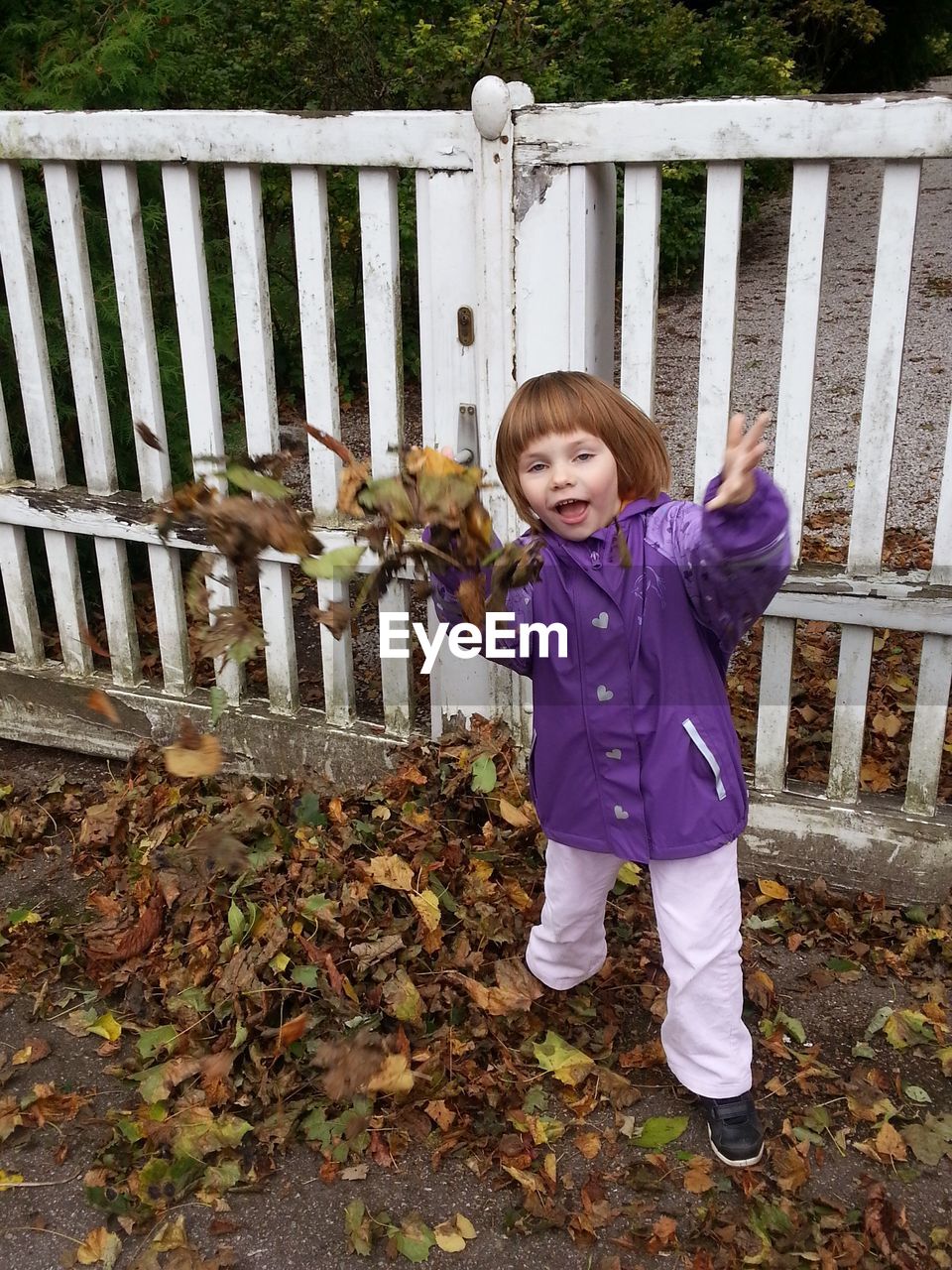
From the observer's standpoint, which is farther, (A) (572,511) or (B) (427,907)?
(B) (427,907)

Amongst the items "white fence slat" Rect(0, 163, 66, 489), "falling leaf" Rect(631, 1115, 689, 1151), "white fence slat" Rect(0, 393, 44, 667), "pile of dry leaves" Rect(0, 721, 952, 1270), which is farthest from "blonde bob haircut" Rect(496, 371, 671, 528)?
"white fence slat" Rect(0, 393, 44, 667)

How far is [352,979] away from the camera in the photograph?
290cm

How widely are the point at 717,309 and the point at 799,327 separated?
0.20 meters

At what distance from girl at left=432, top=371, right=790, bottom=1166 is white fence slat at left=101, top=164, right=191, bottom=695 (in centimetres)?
143

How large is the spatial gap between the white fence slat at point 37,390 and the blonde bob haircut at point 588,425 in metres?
2.01

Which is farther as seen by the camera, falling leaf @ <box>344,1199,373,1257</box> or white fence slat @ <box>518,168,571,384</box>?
white fence slat @ <box>518,168,571,384</box>

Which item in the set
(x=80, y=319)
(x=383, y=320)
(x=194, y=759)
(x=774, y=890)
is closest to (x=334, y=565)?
(x=194, y=759)

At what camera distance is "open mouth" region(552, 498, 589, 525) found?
2.26 meters

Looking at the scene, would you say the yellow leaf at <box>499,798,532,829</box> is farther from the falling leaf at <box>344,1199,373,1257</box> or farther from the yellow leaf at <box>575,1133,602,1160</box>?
the falling leaf at <box>344,1199,373,1257</box>

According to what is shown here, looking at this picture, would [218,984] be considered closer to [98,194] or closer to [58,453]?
[58,453]

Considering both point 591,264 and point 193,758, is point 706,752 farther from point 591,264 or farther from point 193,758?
point 591,264

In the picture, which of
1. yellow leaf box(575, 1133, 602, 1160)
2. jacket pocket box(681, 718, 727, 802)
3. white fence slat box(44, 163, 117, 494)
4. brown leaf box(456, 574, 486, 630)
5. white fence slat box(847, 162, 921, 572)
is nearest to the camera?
brown leaf box(456, 574, 486, 630)

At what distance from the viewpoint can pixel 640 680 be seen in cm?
232

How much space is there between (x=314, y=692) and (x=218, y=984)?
152 centimetres
